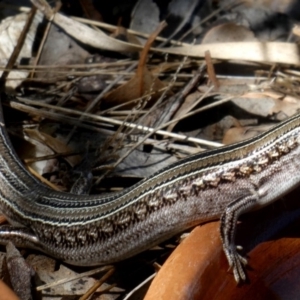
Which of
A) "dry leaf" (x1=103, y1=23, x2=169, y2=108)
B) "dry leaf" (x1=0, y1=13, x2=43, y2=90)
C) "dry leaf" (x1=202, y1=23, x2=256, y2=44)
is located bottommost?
"dry leaf" (x1=103, y1=23, x2=169, y2=108)

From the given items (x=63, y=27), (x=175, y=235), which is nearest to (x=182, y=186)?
(x=175, y=235)

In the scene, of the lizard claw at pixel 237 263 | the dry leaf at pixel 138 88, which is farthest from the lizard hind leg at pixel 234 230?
the dry leaf at pixel 138 88

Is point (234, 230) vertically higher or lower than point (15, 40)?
lower

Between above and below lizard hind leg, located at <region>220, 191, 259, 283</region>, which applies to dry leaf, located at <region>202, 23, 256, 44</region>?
above

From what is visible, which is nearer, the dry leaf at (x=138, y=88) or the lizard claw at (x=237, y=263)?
the lizard claw at (x=237, y=263)

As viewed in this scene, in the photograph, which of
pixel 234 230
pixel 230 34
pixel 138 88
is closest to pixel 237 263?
pixel 234 230

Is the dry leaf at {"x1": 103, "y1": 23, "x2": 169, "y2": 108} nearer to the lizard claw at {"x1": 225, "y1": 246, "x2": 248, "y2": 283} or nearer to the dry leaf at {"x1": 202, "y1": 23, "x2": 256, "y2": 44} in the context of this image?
the dry leaf at {"x1": 202, "y1": 23, "x2": 256, "y2": 44}

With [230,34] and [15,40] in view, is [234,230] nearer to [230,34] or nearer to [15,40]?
[230,34]

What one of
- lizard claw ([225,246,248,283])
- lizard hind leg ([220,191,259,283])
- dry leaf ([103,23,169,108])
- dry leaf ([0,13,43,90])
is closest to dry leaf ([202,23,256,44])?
dry leaf ([103,23,169,108])

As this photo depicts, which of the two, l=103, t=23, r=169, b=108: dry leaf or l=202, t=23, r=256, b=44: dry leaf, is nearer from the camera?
l=103, t=23, r=169, b=108: dry leaf

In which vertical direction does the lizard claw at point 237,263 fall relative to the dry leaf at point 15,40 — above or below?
below

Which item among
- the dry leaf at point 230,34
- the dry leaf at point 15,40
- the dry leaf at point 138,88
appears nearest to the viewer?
the dry leaf at point 138,88

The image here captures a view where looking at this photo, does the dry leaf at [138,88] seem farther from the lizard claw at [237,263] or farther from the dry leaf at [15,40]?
the lizard claw at [237,263]
